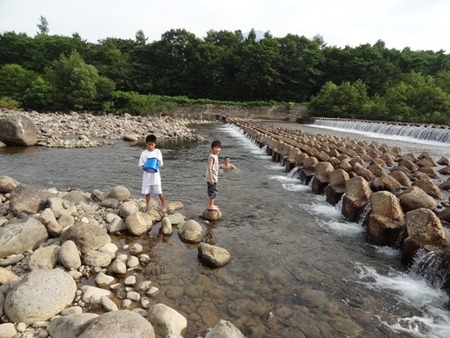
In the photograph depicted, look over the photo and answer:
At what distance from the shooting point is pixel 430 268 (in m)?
4.75

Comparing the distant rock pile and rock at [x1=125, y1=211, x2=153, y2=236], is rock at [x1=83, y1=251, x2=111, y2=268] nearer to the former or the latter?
rock at [x1=125, y1=211, x2=153, y2=236]

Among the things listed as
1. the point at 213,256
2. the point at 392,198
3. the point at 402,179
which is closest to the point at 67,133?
the point at 213,256

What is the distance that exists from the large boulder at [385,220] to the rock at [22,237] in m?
6.20

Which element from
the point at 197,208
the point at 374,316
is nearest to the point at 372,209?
the point at 374,316

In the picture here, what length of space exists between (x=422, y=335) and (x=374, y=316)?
0.54m

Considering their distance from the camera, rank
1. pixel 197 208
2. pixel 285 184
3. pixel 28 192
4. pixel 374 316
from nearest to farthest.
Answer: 1. pixel 374 316
2. pixel 28 192
3. pixel 197 208
4. pixel 285 184

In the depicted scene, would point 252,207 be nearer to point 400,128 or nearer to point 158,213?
point 158,213

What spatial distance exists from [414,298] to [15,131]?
18.0 m

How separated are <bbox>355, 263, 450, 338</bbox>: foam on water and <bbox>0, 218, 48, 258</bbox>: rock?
5.44 metres

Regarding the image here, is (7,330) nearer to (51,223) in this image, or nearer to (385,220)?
(51,223)

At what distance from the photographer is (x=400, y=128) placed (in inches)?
1021

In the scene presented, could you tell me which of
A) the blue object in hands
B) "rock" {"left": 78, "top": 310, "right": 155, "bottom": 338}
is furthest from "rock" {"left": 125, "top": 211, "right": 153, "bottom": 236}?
"rock" {"left": 78, "top": 310, "right": 155, "bottom": 338}

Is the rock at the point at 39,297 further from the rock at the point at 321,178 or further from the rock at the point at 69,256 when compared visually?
the rock at the point at 321,178

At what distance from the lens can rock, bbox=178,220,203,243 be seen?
5.86 metres
